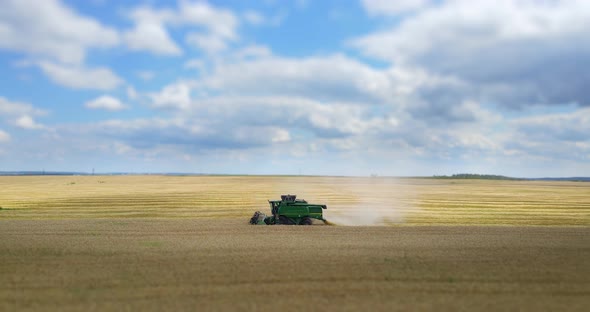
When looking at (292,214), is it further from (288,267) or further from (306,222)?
(288,267)

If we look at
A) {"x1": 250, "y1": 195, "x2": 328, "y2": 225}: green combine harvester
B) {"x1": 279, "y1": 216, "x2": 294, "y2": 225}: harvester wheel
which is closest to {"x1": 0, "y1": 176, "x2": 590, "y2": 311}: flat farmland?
{"x1": 250, "y1": 195, "x2": 328, "y2": 225}: green combine harvester

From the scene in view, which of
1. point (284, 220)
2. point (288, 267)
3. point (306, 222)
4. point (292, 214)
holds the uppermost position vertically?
point (292, 214)

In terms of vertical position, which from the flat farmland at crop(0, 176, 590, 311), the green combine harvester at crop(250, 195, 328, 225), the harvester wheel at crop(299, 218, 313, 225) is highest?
the green combine harvester at crop(250, 195, 328, 225)

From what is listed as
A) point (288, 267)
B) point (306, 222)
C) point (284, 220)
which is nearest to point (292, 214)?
point (284, 220)

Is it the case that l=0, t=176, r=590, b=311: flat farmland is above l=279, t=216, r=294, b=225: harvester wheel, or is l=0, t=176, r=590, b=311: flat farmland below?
below

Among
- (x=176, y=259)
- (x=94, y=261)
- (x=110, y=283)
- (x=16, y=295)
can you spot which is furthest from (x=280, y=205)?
(x=16, y=295)

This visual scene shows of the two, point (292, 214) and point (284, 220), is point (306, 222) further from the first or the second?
point (284, 220)

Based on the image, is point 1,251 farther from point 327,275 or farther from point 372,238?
point 372,238

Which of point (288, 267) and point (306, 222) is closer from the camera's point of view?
point (288, 267)

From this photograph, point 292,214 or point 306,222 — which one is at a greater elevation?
point 292,214

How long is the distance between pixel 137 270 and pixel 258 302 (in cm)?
536

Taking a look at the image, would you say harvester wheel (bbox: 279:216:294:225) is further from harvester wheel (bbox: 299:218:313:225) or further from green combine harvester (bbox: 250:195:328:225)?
harvester wheel (bbox: 299:218:313:225)

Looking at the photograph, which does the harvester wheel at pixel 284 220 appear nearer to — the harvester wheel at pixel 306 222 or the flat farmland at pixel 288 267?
the harvester wheel at pixel 306 222

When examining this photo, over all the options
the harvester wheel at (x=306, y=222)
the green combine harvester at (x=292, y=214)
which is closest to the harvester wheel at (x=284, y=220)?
the green combine harvester at (x=292, y=214)
